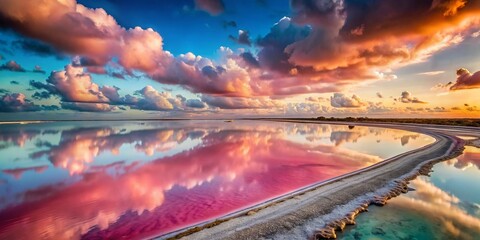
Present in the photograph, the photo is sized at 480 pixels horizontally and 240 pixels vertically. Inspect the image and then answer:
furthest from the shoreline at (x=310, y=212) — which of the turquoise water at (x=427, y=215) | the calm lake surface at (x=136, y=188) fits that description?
the calm lake surface at (x=136, y=188)

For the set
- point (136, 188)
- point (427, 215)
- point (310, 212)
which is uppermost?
point (310, 212)

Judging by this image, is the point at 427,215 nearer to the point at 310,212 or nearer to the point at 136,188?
the point at 310,212

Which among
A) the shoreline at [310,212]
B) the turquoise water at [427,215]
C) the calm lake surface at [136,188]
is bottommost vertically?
the calm lake surface at [136,188]

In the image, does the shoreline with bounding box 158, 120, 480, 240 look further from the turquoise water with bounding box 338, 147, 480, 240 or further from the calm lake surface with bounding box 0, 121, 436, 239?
the calm lake surface with bounding box 0, 121, 436, 239

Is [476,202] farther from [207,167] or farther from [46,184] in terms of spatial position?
[46,184]

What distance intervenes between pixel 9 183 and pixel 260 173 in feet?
48.1

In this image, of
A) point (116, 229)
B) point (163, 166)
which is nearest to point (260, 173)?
point (163, 166)

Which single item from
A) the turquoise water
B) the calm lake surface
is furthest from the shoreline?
the calm lake surface

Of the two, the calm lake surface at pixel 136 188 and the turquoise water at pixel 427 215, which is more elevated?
the turquoise water at pixel 427 215

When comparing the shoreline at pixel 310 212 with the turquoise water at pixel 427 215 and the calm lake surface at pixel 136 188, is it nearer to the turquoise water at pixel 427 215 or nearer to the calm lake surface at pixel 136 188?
the turquoise water at pixel 427 215

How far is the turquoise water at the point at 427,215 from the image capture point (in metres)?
8.30

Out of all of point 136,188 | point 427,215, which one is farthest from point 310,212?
point 136,188

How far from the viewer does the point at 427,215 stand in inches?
385

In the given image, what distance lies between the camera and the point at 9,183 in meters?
14.6
